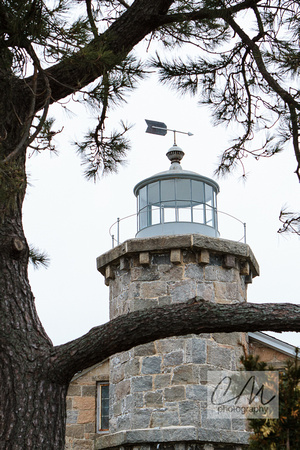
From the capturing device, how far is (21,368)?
12.4ft

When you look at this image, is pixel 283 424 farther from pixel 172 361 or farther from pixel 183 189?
pixel 183 189

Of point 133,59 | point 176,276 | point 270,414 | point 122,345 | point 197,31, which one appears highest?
point 197,31

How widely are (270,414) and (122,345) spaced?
4.19 metres

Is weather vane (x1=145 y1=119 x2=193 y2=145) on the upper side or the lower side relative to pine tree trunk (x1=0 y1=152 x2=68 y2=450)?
upper

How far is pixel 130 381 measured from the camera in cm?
935

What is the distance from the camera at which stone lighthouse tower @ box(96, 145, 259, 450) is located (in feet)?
29.2

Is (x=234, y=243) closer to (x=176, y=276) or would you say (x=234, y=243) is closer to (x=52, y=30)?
(x=176, y=276)

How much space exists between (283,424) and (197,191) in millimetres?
5219

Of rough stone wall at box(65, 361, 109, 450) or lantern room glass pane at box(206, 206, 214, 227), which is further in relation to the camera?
lantern room glass pane at box(206, 206, 214, 227)

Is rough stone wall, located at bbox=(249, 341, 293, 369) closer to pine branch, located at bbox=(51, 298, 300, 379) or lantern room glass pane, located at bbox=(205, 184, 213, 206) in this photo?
lantern room glass pane, located at bbox=(205, 184, 213, 206)

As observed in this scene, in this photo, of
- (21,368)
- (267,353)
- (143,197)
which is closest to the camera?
(21,368)

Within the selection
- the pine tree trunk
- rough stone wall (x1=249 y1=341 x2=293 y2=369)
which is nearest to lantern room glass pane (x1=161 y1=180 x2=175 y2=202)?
rough stone wall (x1=249 y1=341 x2=293 y2=369)

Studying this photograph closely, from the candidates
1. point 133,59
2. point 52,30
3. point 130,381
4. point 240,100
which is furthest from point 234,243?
point 52,30

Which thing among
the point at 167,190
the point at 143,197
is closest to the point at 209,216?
the point at 167,190
